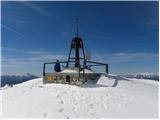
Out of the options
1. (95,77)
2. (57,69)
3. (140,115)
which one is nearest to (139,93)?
(140,115)

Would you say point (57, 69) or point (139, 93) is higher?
point (57, 69)

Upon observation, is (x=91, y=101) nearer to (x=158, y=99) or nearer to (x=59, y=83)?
(x=158, y=99)

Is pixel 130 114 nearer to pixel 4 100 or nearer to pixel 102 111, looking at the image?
pixel 102 111

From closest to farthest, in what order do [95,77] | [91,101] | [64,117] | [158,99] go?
[64,117], [91,101], [158,99], [95,77]

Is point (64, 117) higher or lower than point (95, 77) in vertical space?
lower

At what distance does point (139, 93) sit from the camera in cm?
1277

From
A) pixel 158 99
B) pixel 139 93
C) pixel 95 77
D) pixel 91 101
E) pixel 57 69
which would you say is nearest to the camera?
pixel 91 101


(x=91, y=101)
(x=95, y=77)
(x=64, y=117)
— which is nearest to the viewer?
(x=64, y=117)

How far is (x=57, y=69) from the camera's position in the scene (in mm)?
19719

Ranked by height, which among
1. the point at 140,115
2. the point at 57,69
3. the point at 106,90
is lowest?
the point at 140,115

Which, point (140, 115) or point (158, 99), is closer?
point (140, 115)

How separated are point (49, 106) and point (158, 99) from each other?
6.14 m

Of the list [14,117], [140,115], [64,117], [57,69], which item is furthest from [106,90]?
[57,69]

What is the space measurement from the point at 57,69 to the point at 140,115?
11.5 metres
